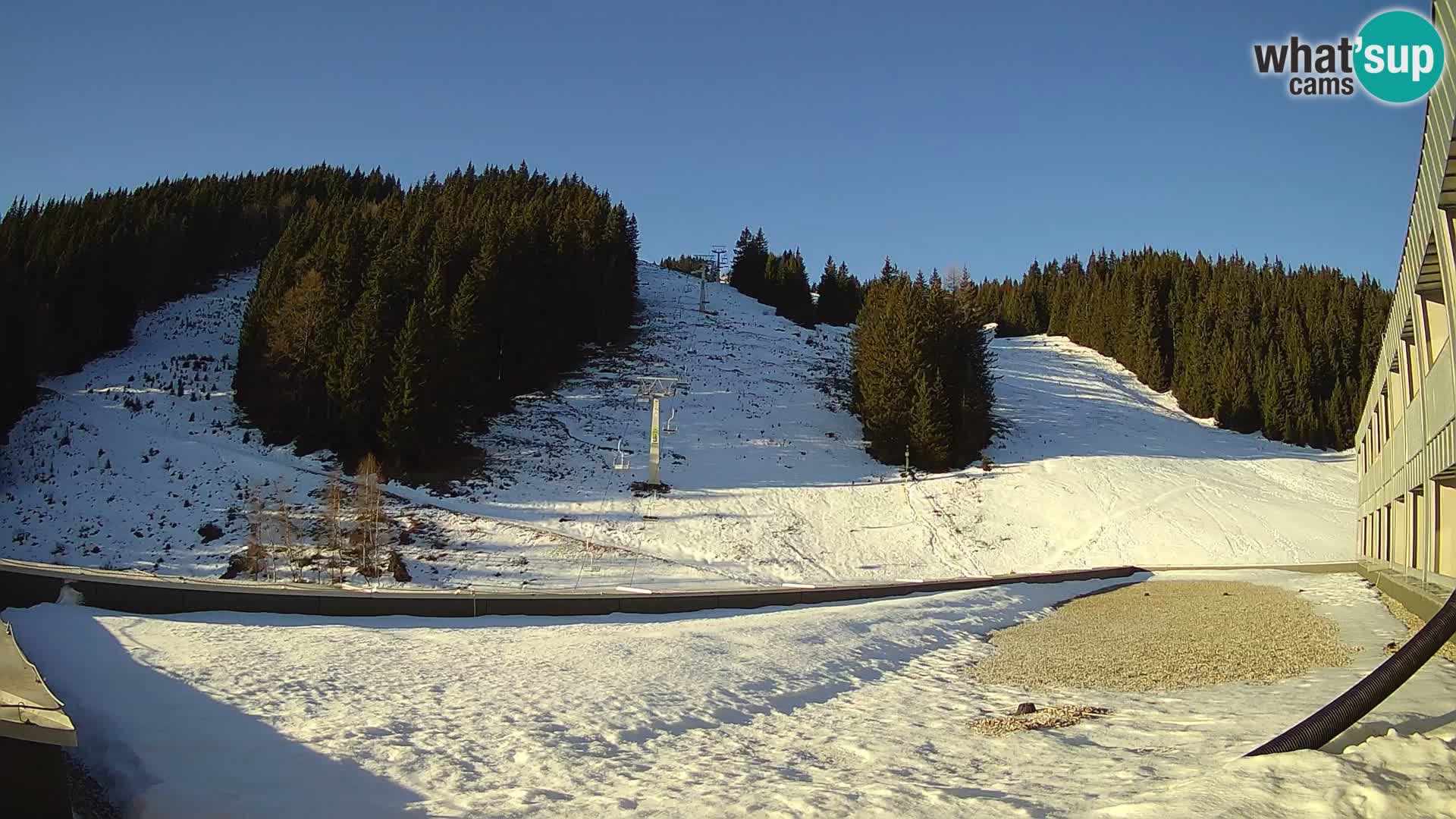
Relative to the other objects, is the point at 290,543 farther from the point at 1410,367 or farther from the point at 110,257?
the point at 110,257

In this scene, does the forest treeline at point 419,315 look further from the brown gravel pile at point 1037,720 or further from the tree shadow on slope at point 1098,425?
the brown gravel pile at point 1037,720

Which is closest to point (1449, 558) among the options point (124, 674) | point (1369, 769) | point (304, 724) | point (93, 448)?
point (1369, 769)

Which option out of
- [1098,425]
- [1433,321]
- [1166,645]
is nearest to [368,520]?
[1166,645]

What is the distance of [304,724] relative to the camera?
723 cm

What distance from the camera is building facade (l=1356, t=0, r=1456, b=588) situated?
Answer: 9609mm

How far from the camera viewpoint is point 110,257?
1967 inches

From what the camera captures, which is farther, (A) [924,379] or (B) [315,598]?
(A) [924,379]

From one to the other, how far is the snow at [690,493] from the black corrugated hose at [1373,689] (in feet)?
70.0

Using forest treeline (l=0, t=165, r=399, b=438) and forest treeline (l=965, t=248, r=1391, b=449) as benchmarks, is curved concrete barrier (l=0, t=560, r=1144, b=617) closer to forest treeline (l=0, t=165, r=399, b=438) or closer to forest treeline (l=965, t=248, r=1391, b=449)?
forest treeline (l=0, t=165, r=399, b=438)

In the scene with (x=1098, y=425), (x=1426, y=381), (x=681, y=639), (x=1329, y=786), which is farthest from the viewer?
(x=1098, y=425)

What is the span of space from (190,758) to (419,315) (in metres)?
32.2

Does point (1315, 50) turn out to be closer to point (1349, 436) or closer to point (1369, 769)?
point (1369, 769)

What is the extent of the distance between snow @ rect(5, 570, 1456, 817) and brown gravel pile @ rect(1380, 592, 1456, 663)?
10.1 inches

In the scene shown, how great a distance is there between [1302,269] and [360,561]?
312 ft
